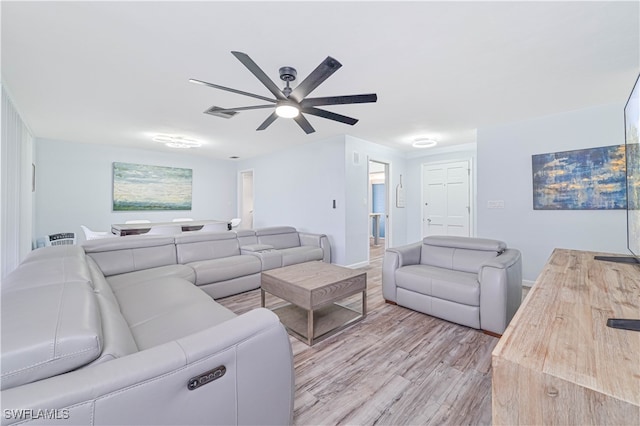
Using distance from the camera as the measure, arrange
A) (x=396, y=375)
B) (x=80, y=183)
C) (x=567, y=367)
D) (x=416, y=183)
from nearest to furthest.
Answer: (x=567, y=367) < (x=396, y=375) < (x=80, y=183) < (x=416, y=183)

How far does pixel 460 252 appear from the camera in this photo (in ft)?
9.89

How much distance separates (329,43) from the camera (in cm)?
203

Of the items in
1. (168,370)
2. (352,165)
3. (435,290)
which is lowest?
(435,290)

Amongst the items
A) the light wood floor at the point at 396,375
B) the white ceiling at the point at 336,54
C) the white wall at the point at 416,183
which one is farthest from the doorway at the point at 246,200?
the light wood floor at the point at 396,375

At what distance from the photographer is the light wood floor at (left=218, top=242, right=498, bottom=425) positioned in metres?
1.50

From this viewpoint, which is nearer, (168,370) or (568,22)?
(168,370)

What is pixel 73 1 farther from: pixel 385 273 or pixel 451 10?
pixel 385 273

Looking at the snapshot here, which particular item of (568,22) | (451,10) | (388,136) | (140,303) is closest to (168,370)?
(140,303)

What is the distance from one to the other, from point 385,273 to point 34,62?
3.97 metres

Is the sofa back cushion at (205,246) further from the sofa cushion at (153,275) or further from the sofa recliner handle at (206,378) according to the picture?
the sofa recliner handle at (206,378)

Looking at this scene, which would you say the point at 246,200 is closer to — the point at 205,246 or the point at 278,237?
the point at 278,237

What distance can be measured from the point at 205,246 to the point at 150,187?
141 inches

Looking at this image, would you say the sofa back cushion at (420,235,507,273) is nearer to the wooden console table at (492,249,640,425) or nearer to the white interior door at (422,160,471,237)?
the wooden console table at (492,249,640,425)

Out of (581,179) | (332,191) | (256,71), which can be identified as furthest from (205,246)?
(581,179)
